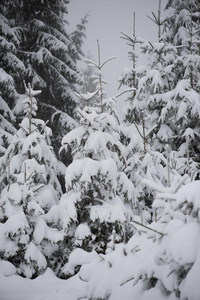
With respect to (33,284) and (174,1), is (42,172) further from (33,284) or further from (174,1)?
(174,1)

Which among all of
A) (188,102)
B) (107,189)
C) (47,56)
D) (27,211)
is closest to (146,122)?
(188,102)

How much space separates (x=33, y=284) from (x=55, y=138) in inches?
333

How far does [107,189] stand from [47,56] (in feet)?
28.9

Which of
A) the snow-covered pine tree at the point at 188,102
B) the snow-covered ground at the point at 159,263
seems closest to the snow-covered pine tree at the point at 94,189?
the snow-covered ground at the point at 159,263

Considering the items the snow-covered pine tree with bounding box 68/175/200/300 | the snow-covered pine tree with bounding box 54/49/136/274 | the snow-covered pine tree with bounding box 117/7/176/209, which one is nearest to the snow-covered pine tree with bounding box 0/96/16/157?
the snow-covered pine tree with bounding box 54/49/136/274

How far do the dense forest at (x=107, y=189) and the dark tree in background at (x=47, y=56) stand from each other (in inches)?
4.6

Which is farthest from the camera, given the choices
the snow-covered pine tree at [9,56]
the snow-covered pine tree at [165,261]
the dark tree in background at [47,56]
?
the dark tree in background at [47,56]

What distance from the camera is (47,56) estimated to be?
11508 mm

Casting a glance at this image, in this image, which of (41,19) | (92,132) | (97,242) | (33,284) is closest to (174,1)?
(41,19)

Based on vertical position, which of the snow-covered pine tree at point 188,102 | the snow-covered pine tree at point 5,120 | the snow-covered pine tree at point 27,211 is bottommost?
the snow-covered pine tree at point 27,211

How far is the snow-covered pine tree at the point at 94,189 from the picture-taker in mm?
4934

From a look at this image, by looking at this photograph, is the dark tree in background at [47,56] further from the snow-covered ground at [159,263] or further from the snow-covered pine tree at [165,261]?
the snow-covered pine tree at [165,261]

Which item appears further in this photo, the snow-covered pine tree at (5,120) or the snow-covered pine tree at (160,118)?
the snow-covered pine tree at (5,120)

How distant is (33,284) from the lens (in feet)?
15.5
